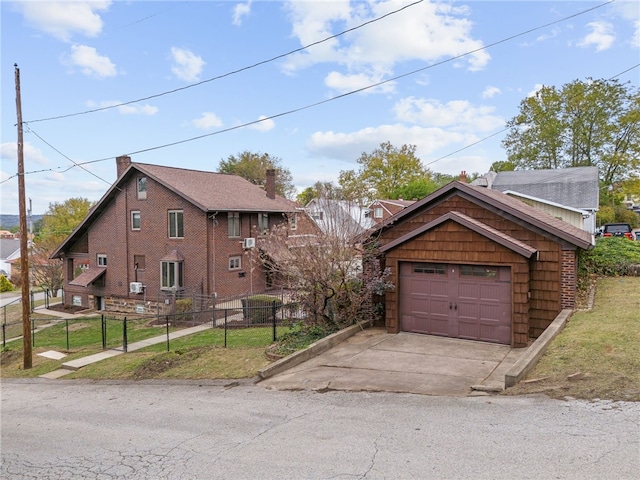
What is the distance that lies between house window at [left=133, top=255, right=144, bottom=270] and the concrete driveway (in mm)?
19410

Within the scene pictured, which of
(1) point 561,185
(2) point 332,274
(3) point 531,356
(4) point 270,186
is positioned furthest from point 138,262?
(1) point 561,185

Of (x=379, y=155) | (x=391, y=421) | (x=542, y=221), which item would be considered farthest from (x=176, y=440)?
(x=379, y=155)

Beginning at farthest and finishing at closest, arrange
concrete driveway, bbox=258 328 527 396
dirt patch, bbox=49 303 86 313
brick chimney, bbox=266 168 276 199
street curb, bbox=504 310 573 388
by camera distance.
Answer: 1. brick chimney, bbox=266 168 276 199
2. dirt patch, bbox=49 303 86 313
3. concrete driveway, bbox=258 328 527 396
4. street curb, bbox=504 310 573 388

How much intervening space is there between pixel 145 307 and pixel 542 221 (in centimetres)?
2244

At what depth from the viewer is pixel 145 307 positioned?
93.1ft

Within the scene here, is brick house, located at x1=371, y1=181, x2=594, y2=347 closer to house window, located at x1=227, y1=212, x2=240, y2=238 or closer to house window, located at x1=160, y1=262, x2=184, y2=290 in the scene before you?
house window, located at x1=227, y1=212, x2=240, y2=238

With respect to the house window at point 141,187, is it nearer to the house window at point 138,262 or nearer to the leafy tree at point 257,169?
the house window at point 138,262

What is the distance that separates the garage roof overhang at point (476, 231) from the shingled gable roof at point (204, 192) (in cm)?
1217

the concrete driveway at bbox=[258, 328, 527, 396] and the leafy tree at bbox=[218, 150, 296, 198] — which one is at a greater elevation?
the leafy tree at bbox=[218, 150, 296, 198]

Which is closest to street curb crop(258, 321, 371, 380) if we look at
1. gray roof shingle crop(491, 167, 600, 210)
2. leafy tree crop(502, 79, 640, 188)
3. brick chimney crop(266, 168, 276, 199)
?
brick chimney crop(266, 168, 276, 199)

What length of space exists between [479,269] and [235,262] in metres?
17.8

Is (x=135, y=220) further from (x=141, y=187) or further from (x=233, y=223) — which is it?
(x=233, y=223)

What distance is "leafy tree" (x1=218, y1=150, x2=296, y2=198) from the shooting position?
64.5 metres

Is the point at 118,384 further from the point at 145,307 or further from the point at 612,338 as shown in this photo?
the point at 145,307
